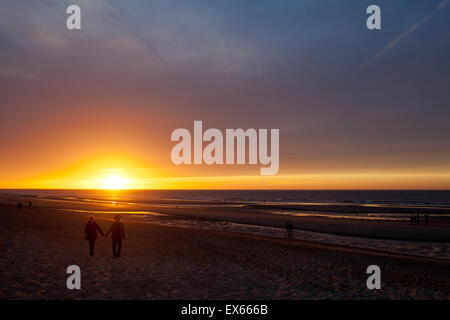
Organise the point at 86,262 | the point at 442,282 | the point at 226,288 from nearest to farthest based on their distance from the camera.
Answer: the point at 226,288, the point at 442,282, the point at 86,262

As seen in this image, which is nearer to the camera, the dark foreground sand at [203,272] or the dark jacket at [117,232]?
the dark foreground sand at [203,272]

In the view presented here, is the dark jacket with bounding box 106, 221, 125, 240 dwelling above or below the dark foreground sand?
above

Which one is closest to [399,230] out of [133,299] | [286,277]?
[286,277]

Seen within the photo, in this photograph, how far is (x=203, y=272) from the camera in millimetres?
14734

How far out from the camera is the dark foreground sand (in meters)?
11.7

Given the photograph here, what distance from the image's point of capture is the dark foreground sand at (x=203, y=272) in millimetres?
11711

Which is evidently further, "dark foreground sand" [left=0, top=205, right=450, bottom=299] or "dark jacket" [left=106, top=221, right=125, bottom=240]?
"dark jacket" [left=106, top=221, right=125, bottom=240]

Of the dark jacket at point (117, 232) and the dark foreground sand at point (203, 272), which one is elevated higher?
the dark jacket at point (117, 232)

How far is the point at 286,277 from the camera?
14.3m

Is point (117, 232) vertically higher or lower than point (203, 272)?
higher

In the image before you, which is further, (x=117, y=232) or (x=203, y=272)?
(x=117, y=232)
